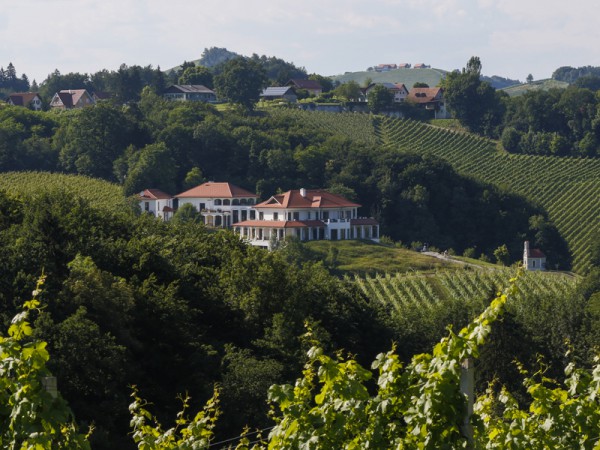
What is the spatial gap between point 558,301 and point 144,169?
4437 centimetres

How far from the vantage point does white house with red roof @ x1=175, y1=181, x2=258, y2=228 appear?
292 feet

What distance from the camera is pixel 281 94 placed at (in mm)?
137375

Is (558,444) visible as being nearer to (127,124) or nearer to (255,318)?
(255,318)

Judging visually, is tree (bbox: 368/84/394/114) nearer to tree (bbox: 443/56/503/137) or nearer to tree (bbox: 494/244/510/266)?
tree (bbox: 443/56/503/137)

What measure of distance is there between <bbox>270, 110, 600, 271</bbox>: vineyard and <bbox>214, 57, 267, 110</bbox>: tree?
166 inches

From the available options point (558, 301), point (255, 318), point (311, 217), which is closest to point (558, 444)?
point (255, 318)

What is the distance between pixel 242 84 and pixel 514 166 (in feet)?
91.9

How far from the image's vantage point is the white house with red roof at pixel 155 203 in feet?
284

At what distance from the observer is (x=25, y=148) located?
94.3m

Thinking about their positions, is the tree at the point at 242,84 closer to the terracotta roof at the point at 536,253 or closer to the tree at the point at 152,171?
the tree at the point at 152,171

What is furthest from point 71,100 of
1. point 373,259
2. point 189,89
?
point 373,259

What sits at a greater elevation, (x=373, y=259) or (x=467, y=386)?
(x=467, y=386)

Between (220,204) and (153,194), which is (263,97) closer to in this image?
(220,204)

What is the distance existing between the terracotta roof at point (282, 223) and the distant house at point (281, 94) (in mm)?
53165
